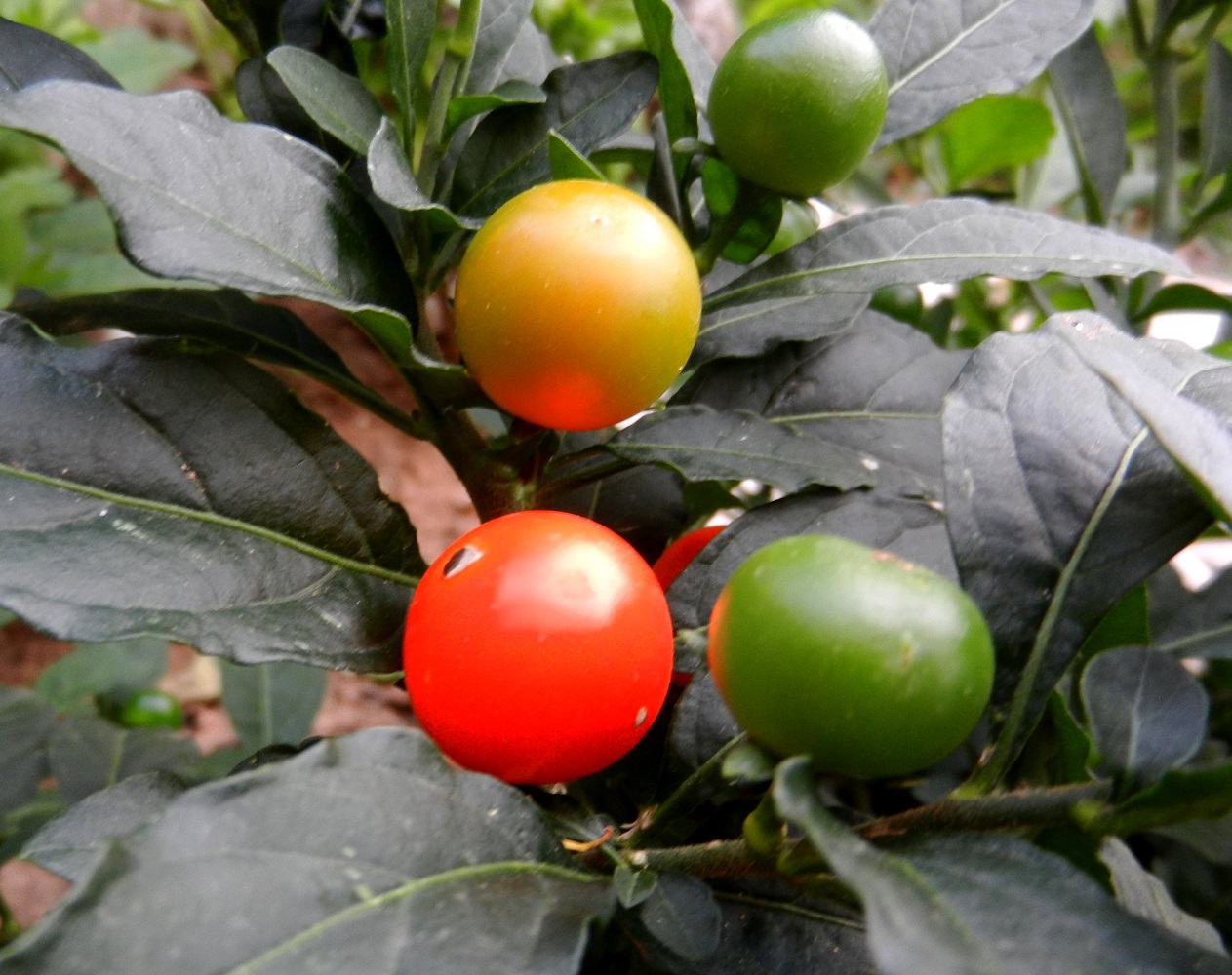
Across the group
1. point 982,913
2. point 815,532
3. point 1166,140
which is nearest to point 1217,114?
point 1166,140

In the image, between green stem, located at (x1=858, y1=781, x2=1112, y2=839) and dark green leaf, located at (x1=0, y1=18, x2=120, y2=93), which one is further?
dark green leaf, located at (x1=0, y1=18, x2=120, y2=93)

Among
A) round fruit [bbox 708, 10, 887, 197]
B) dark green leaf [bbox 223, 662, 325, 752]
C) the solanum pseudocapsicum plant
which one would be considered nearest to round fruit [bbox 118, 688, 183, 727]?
dark green leaf [bbox 223, 662, 325, 752]

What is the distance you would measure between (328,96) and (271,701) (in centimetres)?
82

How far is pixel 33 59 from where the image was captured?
577 millimetres

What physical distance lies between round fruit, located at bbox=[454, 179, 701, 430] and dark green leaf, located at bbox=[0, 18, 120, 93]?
0.30m

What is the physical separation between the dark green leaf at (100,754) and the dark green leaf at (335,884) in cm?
70

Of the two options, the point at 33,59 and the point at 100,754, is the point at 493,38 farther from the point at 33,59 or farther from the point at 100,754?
the point at 100,754

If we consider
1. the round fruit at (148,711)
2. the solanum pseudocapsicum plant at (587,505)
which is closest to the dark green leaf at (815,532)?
the solanum pseudocapsicum plant at (587,505)

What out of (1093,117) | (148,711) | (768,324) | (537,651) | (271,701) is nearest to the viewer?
(537,651)

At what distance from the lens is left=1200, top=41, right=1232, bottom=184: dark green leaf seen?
1.01 metres

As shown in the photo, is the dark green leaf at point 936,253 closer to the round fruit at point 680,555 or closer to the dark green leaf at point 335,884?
the round fruit at point 680,555

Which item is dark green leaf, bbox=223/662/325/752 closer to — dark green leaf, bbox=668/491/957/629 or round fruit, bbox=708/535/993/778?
dark green leaf, bbox=668/491/957/629

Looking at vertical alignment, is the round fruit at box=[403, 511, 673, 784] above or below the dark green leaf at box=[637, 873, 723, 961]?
above

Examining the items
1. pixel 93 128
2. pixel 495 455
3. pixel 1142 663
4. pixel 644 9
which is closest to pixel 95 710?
pixel 495 455
